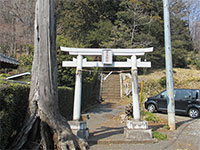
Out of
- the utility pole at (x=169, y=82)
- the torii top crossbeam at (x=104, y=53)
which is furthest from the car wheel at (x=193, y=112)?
the torii top crossbeam at (x=104, y=53)

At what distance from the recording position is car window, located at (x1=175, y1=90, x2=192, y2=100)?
421 inches

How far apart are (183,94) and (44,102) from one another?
920 cm

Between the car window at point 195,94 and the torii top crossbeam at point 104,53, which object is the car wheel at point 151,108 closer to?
the car window at point 195,94

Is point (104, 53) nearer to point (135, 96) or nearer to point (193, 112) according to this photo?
point (135, 96)

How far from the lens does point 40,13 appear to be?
5.12 m

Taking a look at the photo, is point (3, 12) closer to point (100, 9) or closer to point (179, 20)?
point (100, 9)

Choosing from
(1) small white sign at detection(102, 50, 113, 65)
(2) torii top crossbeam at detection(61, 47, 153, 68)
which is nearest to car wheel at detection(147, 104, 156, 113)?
(2) torii top crossbeam at detection(61, 47, 153, 68)

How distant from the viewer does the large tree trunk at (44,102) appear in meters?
4.48

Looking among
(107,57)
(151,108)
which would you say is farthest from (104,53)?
(151,108)

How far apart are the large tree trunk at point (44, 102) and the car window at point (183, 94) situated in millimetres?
8098

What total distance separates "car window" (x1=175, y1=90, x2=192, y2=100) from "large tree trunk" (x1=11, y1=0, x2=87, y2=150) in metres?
8.10

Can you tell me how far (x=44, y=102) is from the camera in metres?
4.65

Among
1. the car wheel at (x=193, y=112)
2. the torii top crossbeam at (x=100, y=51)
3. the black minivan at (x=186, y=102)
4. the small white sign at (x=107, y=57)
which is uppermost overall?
the torii top crossbeam at (x=100, y=51)

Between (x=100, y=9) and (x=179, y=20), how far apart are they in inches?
544
